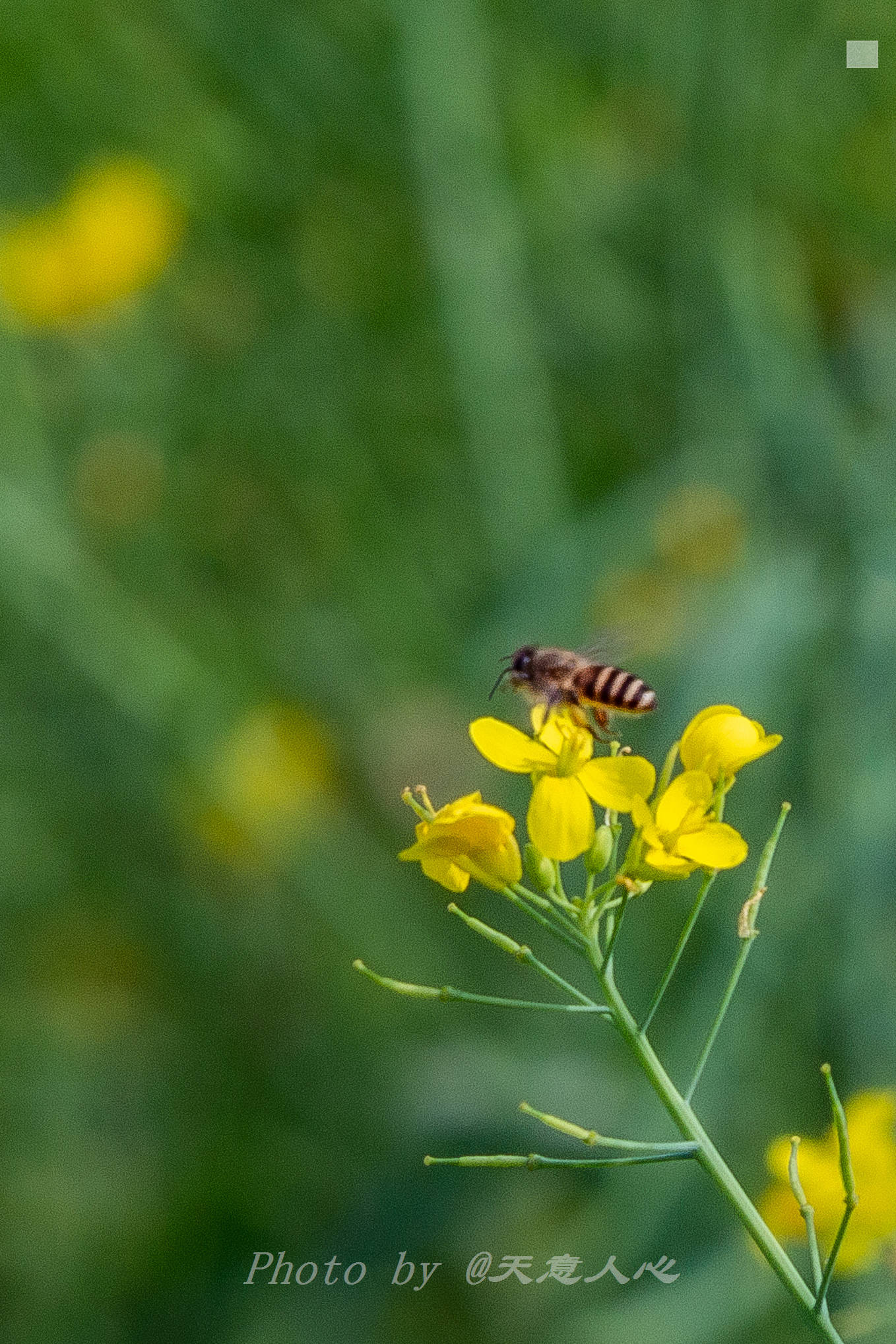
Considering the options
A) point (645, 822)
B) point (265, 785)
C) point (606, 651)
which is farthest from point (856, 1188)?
point (265, 785)

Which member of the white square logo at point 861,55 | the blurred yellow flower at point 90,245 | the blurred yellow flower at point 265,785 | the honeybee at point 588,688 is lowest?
the blurred yellow flower at point 265,785

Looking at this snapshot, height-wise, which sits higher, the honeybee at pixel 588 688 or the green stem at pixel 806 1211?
the honeybee at pixel 588 688

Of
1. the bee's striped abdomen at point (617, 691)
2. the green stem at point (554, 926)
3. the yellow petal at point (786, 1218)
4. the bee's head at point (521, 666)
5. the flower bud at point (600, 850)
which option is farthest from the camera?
the bee's head at point (521, 666)

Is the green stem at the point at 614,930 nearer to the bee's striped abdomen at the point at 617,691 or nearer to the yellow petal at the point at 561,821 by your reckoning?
the yellow petal at the point at 561,821

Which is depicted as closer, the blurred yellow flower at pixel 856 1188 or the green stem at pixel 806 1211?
the green stem at pixel 806 1211

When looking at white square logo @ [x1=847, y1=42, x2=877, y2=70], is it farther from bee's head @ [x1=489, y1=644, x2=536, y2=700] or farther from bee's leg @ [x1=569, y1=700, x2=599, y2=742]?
bee's leg @ [x1=569, y1=700, x2=599, y2=742]

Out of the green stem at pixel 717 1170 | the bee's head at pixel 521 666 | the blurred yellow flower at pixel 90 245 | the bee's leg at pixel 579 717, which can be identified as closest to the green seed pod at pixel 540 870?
the green stem at pixel 717 1170

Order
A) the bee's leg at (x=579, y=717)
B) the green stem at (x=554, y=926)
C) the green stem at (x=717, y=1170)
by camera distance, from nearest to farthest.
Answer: the green stem at (x=717, y=1170) → the green stem at (x=554, y=926) → the bee's leg at (x=579, y=717)

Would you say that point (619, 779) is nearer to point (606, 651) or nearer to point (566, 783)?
point (566, 783)

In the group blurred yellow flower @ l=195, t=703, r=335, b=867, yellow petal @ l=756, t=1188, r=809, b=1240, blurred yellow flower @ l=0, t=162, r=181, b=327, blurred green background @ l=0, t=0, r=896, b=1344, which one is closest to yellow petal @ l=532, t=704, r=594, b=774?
yellow petal @ l=756, t=1188, r=809, b=1240
